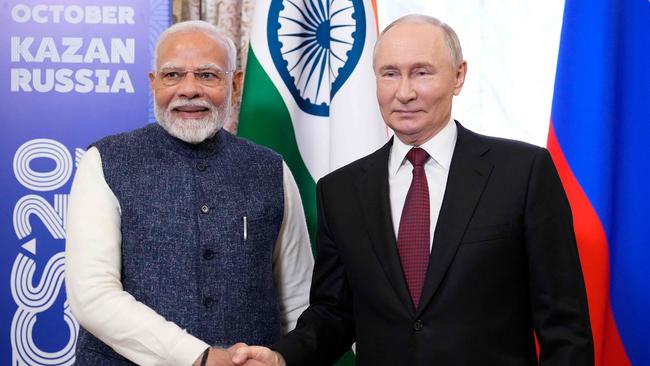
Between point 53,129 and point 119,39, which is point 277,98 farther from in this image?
point 53,129

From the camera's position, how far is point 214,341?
2.06 m

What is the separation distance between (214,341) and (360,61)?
1.17 metres

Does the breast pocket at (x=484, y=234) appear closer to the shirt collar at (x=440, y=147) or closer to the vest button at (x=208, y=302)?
the shirt collar at (x=440, y=147)

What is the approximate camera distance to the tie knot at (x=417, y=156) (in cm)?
192

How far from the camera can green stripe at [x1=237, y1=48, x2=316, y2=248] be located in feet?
8.98

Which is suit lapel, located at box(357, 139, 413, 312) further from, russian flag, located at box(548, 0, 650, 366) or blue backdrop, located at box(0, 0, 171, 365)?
blue backdrop, located at box(0, 0, 171, 365)

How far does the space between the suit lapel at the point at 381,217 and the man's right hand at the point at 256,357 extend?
417 mm

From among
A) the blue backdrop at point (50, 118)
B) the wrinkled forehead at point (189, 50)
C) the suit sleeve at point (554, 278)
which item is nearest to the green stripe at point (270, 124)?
the blue backdrop at point (50, 118)

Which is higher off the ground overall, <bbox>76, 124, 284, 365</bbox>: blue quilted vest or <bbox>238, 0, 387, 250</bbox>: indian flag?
<bbox>238, 0, 387, 250</bbox>: indian flag

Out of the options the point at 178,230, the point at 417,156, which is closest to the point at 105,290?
the point at 178,230

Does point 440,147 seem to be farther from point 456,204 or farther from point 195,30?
point 195,30

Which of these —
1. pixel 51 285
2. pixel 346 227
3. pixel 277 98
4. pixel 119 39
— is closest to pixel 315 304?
pixel 346 227

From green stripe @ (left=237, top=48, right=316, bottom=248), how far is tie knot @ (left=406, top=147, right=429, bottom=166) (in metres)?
0.86

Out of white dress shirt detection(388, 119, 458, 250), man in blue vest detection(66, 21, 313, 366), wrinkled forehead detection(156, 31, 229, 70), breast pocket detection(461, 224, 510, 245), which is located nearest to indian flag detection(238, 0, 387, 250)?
man in blue vest detection(66, 21, 313, 366)
